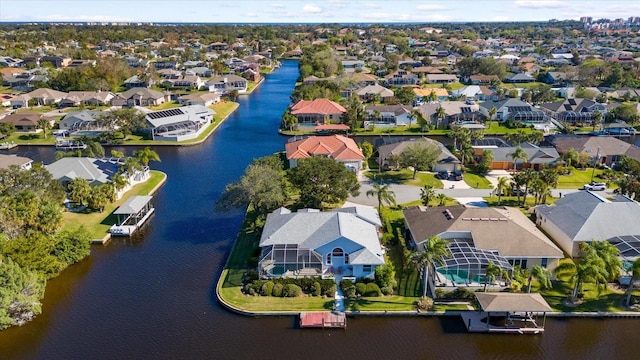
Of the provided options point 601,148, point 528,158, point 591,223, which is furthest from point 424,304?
point 601,148

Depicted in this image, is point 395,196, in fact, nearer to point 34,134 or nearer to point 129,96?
point 34,134

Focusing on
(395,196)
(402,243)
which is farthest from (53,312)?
(395,196)

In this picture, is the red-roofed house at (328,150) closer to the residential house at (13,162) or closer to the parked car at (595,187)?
the parked car at (595,187)

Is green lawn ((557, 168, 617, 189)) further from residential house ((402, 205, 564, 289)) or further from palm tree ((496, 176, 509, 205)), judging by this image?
residential house ((402, 205, 564, 289))

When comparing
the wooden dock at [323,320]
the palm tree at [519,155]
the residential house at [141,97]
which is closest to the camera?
the wooden dock at [323,320]

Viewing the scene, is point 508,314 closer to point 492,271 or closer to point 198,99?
point 492,271

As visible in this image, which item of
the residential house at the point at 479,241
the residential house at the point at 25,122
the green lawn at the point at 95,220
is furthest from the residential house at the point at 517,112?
the residential house at the point at 25,122

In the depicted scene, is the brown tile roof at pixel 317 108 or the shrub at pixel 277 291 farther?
the brown tile roof at pixel 317 108
